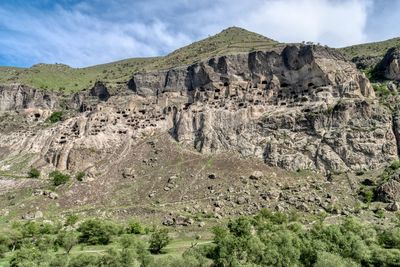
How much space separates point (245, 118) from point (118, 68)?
9699cm

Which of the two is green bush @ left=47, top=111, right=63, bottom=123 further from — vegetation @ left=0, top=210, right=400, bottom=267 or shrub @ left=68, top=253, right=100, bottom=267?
shrub @ left=68, top=253, right=100, bottom=267

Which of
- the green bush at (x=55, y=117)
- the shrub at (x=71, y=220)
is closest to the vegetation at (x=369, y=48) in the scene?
the green bush at (x=55, y=117)

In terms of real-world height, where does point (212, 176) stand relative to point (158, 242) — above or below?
above

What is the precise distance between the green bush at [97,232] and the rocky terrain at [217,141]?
1017 centimetres

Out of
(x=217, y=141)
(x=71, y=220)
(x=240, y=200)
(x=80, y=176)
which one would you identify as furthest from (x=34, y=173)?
(x=240, y=200)

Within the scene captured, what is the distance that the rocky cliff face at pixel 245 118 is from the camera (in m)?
82.0

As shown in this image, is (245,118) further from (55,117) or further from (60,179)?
(55,117)

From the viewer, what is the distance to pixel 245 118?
9294cm

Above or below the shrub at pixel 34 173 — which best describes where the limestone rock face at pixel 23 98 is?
above

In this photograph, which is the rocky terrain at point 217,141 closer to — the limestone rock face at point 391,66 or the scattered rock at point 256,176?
the scattered rock at point 256,176

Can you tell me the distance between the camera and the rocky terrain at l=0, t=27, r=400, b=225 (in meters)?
74.9

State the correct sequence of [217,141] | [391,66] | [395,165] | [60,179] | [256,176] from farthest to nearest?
[391,66]
[217,141]
[60,179]
[256,176]
[395,165]

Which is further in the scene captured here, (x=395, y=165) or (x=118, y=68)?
(x=118, y=68)

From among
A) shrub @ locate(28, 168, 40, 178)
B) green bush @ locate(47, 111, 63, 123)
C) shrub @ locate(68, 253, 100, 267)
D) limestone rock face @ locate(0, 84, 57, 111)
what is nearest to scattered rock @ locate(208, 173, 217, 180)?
shrub @ locate(28, 168, 40, 178)
